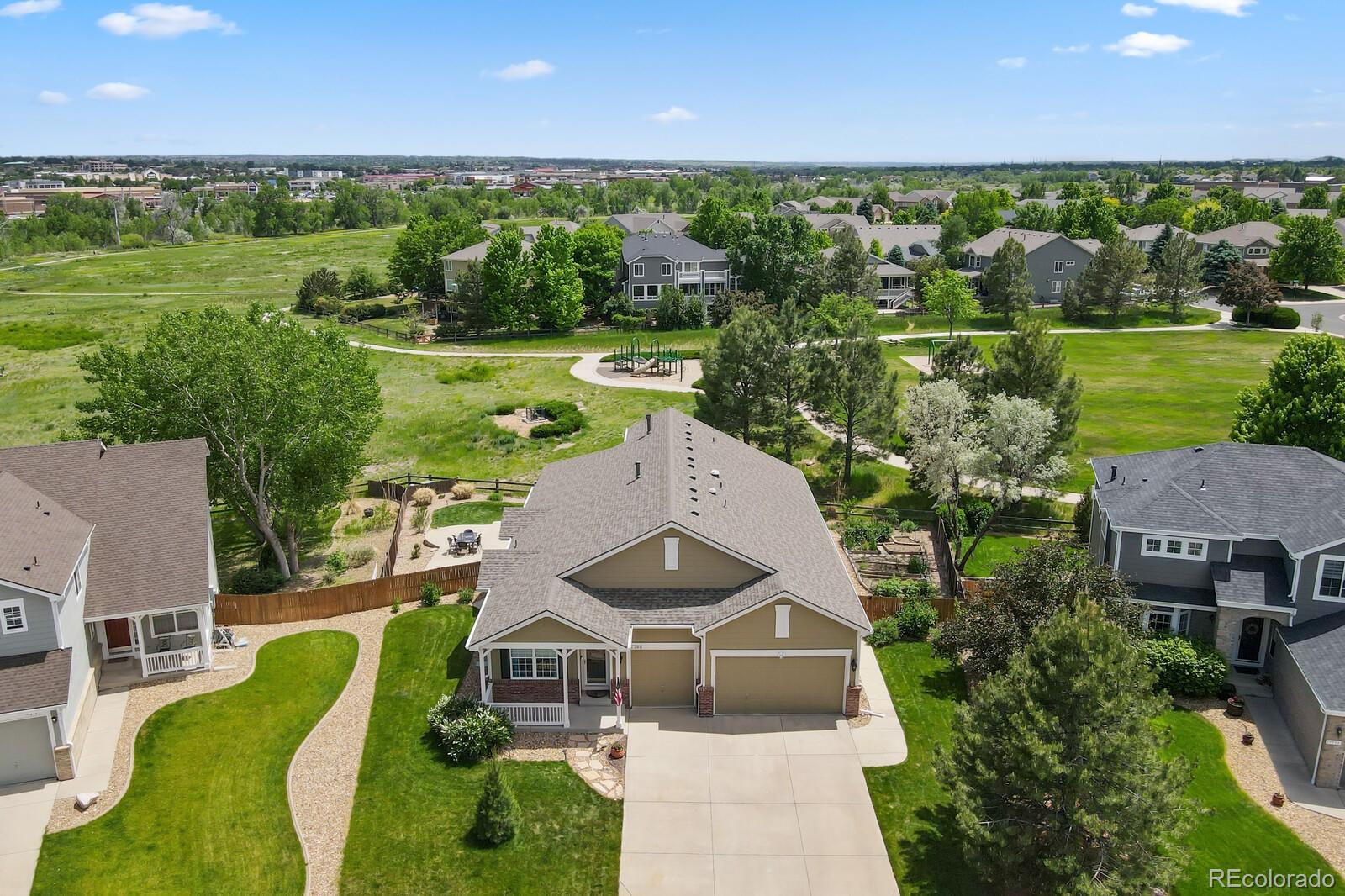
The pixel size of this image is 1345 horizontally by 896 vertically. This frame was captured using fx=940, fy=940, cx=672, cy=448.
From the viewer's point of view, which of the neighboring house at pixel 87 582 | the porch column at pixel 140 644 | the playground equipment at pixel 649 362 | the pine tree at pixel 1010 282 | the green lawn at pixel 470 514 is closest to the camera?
the neighboring house at pixel 87 582

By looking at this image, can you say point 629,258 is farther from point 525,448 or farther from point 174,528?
point 174,528

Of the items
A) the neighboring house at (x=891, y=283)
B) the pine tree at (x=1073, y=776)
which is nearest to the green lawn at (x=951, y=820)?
the pine tree at (x=1073, y=776)

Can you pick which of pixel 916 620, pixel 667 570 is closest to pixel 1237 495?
pixel 916 620

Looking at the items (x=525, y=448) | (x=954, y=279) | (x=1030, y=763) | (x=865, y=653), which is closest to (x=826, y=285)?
(x=954, y=279)

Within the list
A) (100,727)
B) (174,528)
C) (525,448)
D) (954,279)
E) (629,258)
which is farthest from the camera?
(629,258)

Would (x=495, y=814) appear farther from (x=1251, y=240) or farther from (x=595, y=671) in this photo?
(x=1251, y=240)

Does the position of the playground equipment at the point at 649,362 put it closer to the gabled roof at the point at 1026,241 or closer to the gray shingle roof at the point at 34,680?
the gabled roof at the point at 1026,241

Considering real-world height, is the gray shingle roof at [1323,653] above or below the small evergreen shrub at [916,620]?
above
